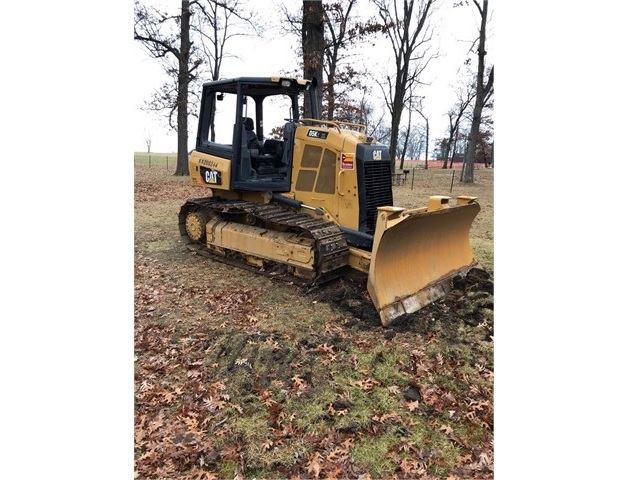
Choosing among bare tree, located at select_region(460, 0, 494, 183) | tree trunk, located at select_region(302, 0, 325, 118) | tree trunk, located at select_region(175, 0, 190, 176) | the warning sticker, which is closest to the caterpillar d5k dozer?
the warning sticker

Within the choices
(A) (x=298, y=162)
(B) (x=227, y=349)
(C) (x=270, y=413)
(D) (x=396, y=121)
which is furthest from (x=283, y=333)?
(D) (x=396, y=121)

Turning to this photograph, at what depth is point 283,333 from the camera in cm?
438

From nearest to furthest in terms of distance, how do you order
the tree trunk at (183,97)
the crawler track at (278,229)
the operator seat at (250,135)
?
the crawler track at (278,229) < the operator seat at (250,135) < the tree trunk at (183,97)

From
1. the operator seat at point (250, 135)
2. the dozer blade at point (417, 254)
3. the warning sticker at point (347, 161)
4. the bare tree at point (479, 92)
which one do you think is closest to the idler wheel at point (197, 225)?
the operator seat at point (250, 135)

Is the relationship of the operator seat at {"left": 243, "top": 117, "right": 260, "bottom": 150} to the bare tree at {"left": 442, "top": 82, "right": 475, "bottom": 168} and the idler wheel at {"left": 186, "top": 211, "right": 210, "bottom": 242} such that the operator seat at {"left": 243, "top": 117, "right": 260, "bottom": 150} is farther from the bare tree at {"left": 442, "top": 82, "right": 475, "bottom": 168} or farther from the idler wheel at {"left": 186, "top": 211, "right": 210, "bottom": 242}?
the bare tree at {"left": 442, "top": 82, "right": 475, "bottom": 168}

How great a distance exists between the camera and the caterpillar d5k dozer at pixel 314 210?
491 cm

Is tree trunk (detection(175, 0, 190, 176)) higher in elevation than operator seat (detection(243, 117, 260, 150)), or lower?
higher

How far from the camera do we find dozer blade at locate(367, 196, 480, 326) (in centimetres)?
456

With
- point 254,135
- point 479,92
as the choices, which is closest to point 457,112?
point 479,92

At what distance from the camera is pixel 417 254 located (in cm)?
520

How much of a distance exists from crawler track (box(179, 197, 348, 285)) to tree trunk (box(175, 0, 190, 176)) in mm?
8943

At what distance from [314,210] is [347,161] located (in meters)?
0.84

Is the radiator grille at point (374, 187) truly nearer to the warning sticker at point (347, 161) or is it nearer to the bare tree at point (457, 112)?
the warning sticker at point (347, 161)

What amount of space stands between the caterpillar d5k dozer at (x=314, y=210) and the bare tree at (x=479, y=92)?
43.3ft
